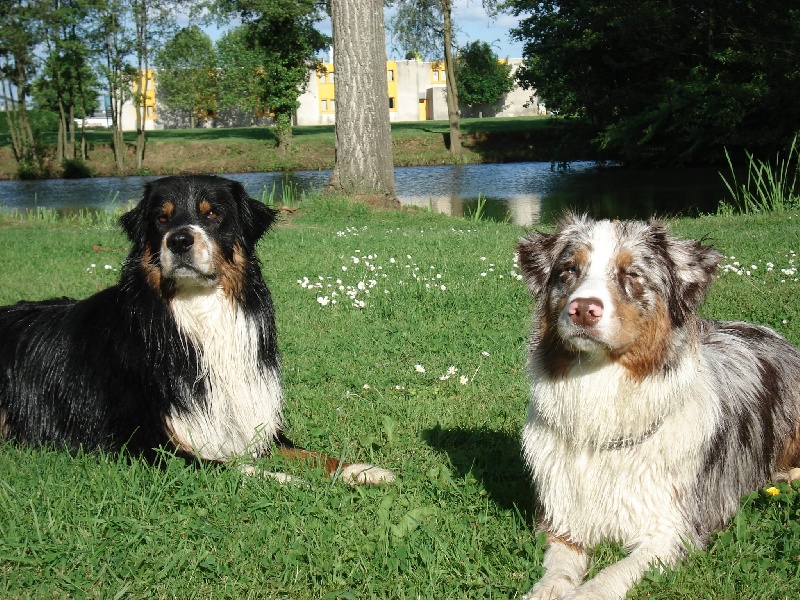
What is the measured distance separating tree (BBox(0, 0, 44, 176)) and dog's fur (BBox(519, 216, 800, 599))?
39.5 m

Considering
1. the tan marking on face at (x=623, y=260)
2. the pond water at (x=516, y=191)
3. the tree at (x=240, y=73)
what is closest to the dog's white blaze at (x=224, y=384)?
the tan marking on face at (x=623, y=260)

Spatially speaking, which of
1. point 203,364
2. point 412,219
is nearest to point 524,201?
point 412,219

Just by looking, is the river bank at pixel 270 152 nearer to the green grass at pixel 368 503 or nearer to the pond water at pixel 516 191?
the pond water at pixel 516 191

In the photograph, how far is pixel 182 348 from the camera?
15.0 feet

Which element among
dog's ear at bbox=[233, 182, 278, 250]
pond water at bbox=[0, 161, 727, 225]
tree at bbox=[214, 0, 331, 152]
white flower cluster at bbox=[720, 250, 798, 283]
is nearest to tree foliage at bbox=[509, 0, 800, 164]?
pond water at bbox=[0, 161, 727, 225]

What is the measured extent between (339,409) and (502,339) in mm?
1931

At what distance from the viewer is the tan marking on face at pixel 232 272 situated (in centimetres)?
450

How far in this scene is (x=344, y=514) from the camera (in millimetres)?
4012

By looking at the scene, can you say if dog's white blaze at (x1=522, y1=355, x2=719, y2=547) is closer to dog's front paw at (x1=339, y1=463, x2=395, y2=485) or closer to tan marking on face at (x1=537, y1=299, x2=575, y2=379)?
tan marking on face at (x1=537, y1=299, x2=575, y2=379)

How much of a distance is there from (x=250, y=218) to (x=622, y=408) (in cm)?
259

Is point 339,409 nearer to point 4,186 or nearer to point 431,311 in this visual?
point 431,311

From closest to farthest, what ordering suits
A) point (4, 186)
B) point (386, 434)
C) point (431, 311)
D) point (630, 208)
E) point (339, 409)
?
point (386, 434)
point (339, 409)
point (431, 311)
point (630, 208)
point (4, 186)

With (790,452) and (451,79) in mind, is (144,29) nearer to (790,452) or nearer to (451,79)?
(451,79)

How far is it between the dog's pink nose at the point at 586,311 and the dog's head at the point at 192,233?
7.00 ft
